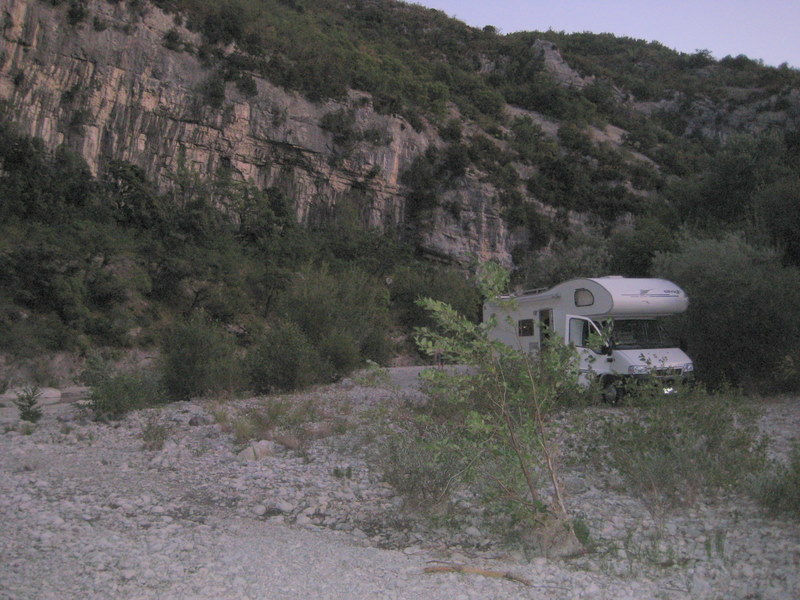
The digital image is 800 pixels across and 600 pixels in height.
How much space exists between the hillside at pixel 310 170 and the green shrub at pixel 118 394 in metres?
12.0

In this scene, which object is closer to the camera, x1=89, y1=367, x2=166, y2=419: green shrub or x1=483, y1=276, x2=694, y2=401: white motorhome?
x1=89, y1=367, x2=166, y2=419: green shrub

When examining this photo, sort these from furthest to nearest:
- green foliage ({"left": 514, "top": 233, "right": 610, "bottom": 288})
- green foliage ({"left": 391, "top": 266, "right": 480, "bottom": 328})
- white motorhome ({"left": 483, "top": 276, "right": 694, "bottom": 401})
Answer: green foliage ({"left": 391, "top": 266, "right": 480, "bottom": 328}), green foliage ({"left": 514, "top": 233, "right": 610, "bottom": 288}), white motorhome ({"left": 483, "top": 276, "right": 694, "bottom": 401})

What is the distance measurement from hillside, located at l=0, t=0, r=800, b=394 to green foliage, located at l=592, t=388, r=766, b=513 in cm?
660

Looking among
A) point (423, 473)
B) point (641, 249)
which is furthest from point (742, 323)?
point (641, 249)

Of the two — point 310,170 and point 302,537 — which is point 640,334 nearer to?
point 302,537

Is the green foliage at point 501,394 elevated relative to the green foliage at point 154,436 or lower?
elevated

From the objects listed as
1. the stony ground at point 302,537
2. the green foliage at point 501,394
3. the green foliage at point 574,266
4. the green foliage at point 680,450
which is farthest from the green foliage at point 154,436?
the green foliage at point 574,266

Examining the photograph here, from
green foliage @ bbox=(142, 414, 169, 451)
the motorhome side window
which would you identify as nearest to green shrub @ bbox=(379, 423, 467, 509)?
green foliage @ bbox=(142, 414, 169, 451)

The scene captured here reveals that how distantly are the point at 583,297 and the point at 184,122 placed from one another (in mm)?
35445

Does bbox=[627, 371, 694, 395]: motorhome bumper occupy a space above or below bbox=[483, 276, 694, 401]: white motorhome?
below

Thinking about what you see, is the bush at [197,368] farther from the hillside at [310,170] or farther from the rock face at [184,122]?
the rock face at [184,122]

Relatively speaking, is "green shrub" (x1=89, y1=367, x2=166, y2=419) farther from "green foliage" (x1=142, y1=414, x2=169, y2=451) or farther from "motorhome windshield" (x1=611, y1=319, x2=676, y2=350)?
"motorhome windshield" (x1=611, y1=319, x2=676, y2=350)

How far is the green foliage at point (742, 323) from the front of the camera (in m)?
13.1

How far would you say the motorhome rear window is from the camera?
13539 mm
